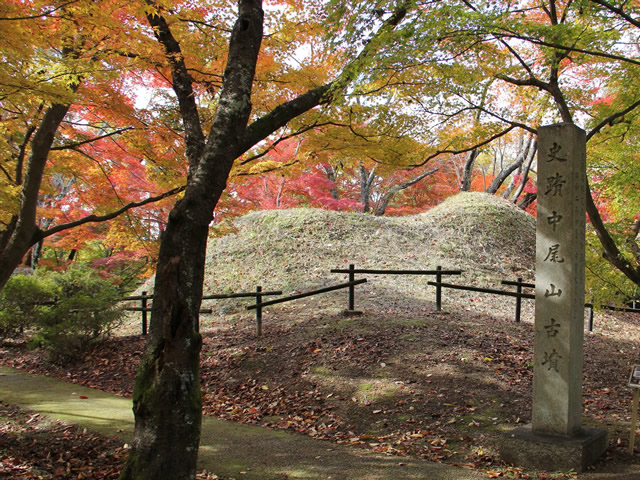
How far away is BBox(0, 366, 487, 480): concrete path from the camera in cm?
441

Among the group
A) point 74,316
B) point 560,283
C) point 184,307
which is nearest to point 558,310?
point 560,283

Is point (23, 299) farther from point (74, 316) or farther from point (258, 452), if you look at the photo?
point (258, 452)

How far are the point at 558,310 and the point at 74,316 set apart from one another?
879 centimetres

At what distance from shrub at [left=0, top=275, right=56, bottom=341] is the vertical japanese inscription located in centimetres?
985

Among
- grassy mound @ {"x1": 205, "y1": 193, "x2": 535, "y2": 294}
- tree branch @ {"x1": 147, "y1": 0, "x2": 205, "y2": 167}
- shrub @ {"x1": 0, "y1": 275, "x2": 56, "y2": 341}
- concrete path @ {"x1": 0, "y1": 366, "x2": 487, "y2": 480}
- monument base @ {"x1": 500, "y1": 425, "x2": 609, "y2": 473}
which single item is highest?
tree branch @ {"x1": 147, "y1": 0, "x2": 205, "y2": 167}

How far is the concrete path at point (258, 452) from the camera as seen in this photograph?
4406mm

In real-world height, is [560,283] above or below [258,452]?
above

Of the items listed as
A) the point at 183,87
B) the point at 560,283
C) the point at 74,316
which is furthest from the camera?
the point at 74,316

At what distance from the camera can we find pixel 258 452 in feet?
16.5

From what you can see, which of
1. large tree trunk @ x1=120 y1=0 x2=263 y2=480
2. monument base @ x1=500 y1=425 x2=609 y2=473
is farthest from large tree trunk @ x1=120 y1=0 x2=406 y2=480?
monument base @ x1=500 y1=425 x2=609 y2=473

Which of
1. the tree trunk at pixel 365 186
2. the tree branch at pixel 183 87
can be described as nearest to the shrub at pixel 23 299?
the tree branch at pixel 183 87

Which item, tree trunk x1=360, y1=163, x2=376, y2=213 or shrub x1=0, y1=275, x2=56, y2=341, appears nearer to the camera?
shrub x1=0, y1=275, x2=56, y2=341

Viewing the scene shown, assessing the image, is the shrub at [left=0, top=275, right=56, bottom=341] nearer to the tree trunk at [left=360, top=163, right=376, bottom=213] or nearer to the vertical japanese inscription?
the vertical japanese inscription

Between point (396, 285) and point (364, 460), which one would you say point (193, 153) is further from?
point (396, 285)
